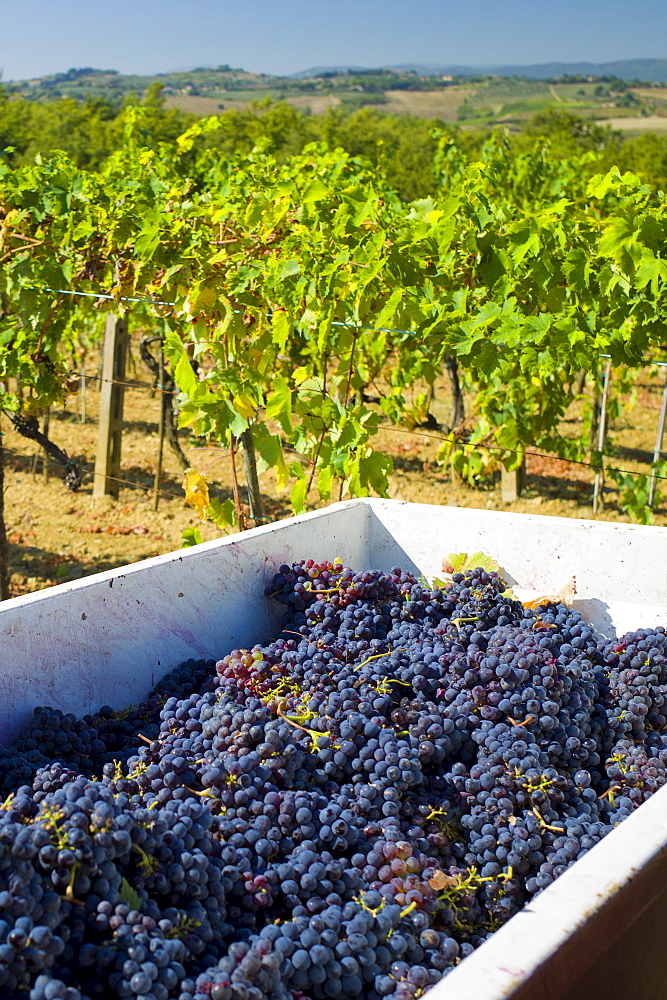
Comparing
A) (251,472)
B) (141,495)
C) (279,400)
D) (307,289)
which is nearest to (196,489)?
(251,472)

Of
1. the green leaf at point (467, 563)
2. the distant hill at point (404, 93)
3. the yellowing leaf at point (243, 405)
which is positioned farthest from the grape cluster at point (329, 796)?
the distant hill at point (404, 93)

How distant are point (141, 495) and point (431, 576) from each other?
12.3 ft

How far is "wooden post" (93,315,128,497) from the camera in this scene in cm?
555

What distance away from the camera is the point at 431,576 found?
2.36 meters

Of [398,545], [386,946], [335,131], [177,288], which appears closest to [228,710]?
[386,946]

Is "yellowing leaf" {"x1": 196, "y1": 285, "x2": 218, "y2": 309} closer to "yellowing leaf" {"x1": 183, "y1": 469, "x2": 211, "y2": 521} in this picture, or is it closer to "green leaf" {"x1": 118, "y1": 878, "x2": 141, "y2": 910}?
"yellowing leaf" {"x1": 183, "y1": 469, "x2": 211, "y2": 521}

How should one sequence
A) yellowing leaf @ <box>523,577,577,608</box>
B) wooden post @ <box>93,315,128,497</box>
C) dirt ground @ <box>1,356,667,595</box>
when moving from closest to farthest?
yellowing leaf @ <box>523,577,577,608</box> < dirt ground @ <box>1,356,667,595</box> < wooden post @ <box>93,315,128,497</box>

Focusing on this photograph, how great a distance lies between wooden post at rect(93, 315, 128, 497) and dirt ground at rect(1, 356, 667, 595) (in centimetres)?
11

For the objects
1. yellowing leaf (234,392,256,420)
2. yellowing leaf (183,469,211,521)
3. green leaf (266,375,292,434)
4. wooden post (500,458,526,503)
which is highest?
green leaf (266,375,292,434)

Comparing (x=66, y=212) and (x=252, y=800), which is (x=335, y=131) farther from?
(x=252, y=800)

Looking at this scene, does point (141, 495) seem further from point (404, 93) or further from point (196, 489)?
point (404, 93)

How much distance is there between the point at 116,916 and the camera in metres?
1.01

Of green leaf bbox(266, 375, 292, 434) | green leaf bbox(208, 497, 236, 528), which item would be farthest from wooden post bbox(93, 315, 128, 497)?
green leaf bbox(266, 375, 292, 434)

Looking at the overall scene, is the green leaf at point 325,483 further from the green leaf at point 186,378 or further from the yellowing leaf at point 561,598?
the yellowing leaf at point 561,598
